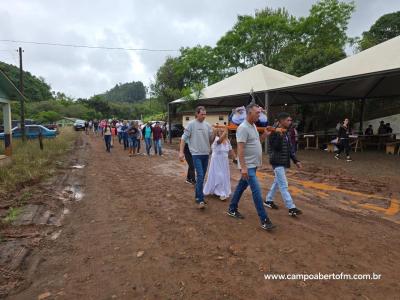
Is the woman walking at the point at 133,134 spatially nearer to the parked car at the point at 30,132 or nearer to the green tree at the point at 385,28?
the parked car at the point at 30,132

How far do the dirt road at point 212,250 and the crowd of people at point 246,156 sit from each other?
0.32 m

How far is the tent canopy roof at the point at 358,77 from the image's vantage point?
33.6ft

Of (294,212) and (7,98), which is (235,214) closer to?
(294,212)

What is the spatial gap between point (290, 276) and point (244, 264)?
521mm

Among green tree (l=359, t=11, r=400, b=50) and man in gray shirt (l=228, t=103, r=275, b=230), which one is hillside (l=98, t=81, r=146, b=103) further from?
man in gray shirt (l=228, t=103, r=275, b=230)

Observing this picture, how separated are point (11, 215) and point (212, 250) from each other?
13.1 feet

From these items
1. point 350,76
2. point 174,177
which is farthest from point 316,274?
point 350,76

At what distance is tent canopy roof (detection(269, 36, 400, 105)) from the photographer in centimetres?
1023

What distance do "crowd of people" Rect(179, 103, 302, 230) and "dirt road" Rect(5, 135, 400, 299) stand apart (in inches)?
12.7

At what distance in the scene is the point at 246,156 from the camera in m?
4.64

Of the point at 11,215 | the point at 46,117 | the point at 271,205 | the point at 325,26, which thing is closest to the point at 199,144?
the point at 271,205

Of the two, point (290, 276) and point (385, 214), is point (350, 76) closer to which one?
point (385, 214)

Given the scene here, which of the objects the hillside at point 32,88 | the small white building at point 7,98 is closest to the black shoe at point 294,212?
the small white building at point 7,98

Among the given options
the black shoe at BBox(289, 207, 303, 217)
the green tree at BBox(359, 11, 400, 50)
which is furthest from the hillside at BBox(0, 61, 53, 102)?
the black shoe at BBox(289, 207, 303, 217)
